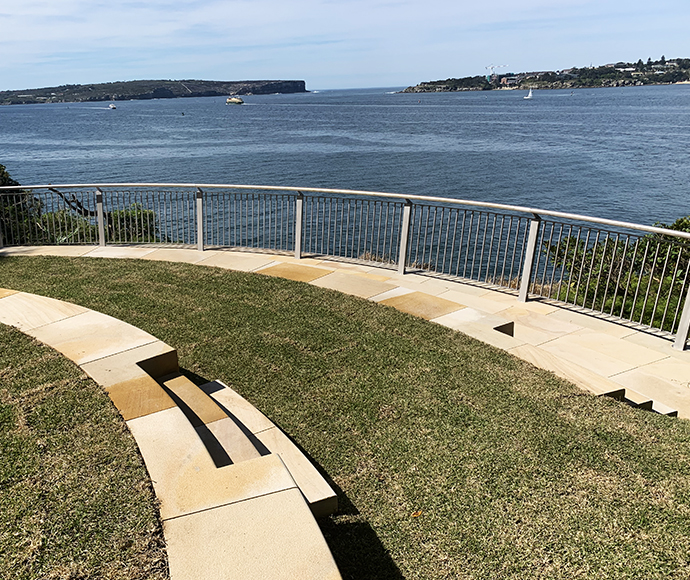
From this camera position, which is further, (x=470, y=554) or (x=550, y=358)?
(x=550, y=358)

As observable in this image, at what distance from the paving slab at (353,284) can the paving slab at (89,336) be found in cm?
338

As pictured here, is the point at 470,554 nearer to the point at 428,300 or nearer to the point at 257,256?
the point at 428,300

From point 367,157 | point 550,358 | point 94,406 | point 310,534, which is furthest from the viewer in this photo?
point 367,157

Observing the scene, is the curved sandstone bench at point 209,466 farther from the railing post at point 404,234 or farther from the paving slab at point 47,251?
the paving slab at point 47,251

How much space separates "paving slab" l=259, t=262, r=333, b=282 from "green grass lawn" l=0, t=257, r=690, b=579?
4.68 feet

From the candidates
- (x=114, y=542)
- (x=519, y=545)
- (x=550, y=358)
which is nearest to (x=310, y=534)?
(x=114, y=542)

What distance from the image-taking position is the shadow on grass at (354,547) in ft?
10.7

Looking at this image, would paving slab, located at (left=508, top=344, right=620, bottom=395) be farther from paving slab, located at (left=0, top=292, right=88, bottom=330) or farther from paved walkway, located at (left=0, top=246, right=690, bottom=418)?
paving slab, located at (left=0, top=292, right=88, bottom=330)

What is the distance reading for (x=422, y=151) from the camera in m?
52.4

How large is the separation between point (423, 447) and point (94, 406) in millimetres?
2434

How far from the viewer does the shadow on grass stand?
327 cm

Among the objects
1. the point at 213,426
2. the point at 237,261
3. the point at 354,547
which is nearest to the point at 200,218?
the point at 237,261

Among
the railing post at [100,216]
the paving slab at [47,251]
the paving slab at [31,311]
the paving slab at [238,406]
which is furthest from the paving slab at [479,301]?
the paving slab at [47,251]

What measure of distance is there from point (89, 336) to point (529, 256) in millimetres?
5740
